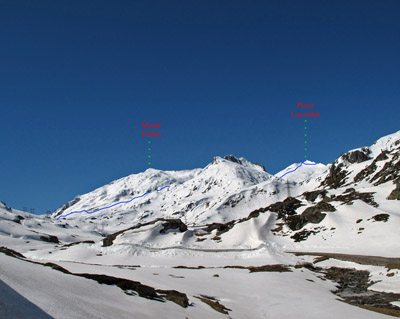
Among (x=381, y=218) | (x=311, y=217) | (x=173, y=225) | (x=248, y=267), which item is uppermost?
(x=311, y=217)

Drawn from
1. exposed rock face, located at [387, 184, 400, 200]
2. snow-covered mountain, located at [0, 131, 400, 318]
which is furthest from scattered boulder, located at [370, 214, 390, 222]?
exposed rock face, located at [387, 184, 400, 200]

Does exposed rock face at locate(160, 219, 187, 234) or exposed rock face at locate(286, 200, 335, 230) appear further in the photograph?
exposed rock face at locate(160, 219, 187, 234)

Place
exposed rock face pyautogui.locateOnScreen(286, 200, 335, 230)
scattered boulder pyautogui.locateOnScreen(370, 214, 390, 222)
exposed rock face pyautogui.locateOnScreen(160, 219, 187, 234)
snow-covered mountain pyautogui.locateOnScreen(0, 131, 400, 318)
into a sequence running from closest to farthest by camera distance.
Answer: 1. snow-covered mountain pyautogui.locateOnScreen(0, 131, 400, 318)
2. scattered boulder pyautogui.locateOnScreen(370, 214, 390, 222)
3. exposed rock face pyautogui.locateOnScreen(286, 200, 335, 230)
4. exposed rock face pyautogui.locateOnScreen(160, 219, 187, 234)

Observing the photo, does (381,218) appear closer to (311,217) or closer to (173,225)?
(311,217)

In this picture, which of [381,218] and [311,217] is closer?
[381,218]

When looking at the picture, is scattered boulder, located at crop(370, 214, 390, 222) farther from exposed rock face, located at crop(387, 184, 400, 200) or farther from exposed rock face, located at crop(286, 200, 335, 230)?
exposed rock face, located at crop(387, 184, 400, 200)

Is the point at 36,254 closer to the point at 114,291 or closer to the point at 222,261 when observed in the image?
the point at 222,261

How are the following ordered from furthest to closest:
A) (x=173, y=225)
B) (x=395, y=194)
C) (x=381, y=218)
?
(x=173, y=225) < (x=395, y=194) < (x=381, y=218)

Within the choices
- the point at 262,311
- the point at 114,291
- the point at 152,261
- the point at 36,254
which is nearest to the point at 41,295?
the point at 114,291

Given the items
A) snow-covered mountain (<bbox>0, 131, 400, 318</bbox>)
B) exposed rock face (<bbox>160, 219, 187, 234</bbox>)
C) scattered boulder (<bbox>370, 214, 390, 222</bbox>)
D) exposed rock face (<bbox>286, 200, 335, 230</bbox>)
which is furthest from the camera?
exposed rock face (<bbox>160, 219, 187, 234</bbox>)

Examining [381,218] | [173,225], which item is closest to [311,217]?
[381,218]

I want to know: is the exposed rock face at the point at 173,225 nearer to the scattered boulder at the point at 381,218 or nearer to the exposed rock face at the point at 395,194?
the scattered boulder at the point at 381,218

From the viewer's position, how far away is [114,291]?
62.3 ft

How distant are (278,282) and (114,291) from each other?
2163 centimetres
